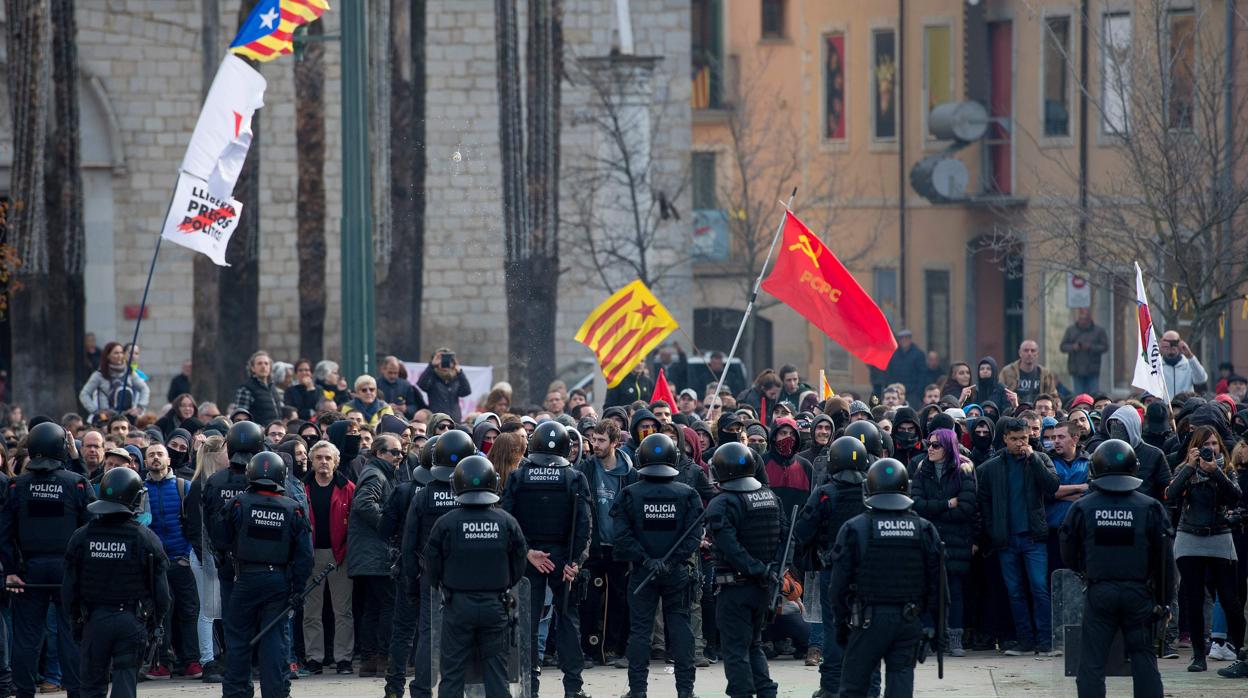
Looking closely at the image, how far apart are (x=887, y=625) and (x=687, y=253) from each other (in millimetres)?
23683

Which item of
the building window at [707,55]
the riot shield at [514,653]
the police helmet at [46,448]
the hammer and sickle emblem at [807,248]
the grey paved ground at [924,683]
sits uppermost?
the building window at [707,55]

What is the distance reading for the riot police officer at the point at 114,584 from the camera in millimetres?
11867

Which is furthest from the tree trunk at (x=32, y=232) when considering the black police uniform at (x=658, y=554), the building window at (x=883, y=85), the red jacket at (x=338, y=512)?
the building window at (x=883, y=85)

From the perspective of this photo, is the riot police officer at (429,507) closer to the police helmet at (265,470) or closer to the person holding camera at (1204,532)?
the police helmet at (265,470)

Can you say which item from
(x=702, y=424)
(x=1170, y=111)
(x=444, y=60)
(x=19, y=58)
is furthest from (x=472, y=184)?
(x=702, y=424)

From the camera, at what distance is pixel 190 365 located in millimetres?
28078

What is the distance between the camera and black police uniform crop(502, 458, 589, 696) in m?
12.8

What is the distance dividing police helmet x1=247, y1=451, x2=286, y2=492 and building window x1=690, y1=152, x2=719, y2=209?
31.7 metres

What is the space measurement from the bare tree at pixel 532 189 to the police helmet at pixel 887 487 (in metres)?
17.5

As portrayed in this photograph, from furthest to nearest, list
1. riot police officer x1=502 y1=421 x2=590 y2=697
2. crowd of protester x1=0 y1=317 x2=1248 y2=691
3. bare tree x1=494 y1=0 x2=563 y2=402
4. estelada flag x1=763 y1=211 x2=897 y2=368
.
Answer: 1. bare tree x1=494 y1=0 x2=563 y2=402
2. estelada flag x1=763 y1=211 x2=897 y2=368
3. crowd of protester x1=0 y1=317 x2=1248 y2=691
4. riot police officer x1=502 y1=421 x2=590 y2=697

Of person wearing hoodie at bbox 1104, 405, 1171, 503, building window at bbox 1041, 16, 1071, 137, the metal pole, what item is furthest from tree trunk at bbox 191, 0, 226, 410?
person wearing hoodie at bbox 1104, 405, 1171, 503

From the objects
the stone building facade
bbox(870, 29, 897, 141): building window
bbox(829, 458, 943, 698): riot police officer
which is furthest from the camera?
bbox(870, 29, 897, 141): building window

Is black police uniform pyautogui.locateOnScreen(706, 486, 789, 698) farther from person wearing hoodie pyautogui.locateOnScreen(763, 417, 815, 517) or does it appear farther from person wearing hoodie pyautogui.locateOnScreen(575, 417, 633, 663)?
person wearing hoodie pyautogui.locateOnScreen(763, 417, 815, 517)

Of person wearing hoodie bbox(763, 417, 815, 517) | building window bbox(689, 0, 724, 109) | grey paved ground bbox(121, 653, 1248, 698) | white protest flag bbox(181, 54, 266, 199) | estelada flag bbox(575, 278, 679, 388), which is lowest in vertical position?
grey paved ground bbox(121, 653, 1248, 698)
